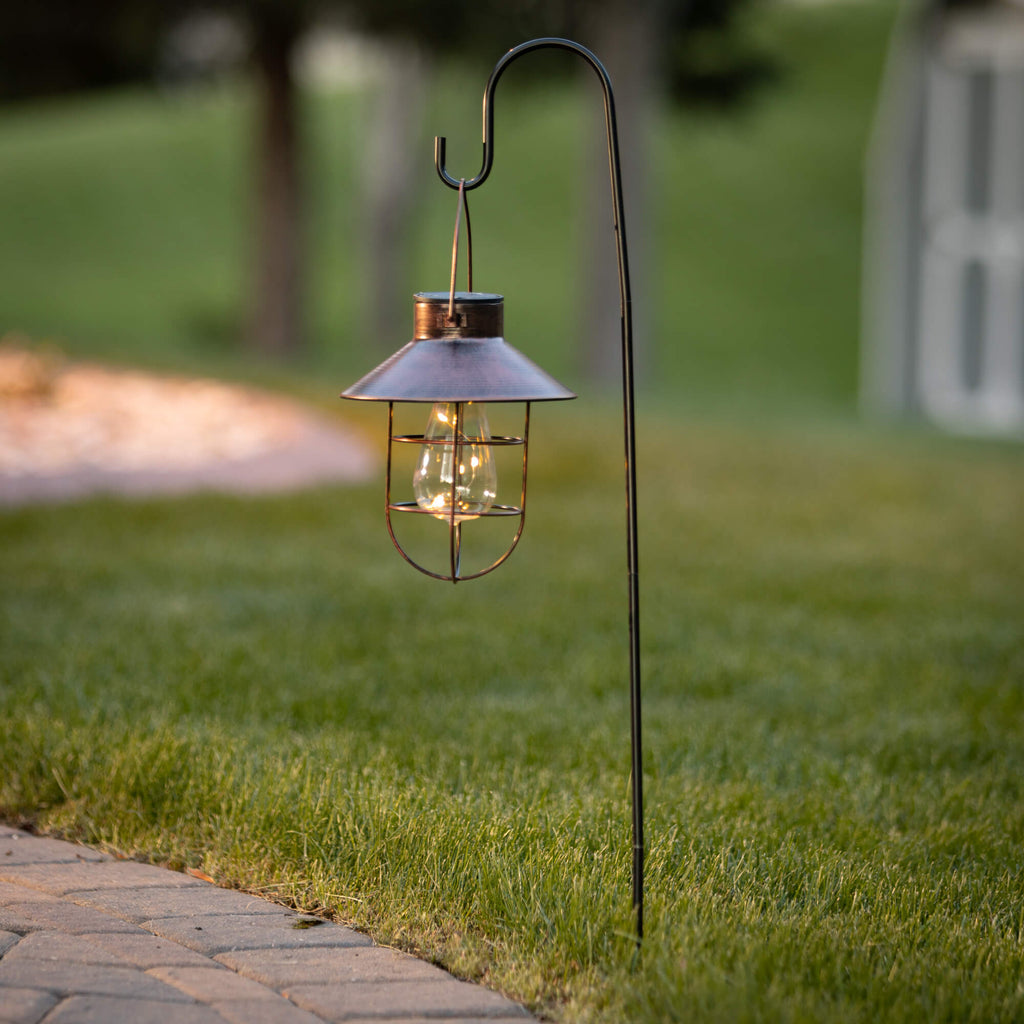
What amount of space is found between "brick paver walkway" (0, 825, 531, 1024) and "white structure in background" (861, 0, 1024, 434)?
15144 millimetres

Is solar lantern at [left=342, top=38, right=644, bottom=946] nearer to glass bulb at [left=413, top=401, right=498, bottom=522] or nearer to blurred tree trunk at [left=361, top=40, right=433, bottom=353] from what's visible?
glass bulb at [left=413, top=401, right=498, bottom=522]

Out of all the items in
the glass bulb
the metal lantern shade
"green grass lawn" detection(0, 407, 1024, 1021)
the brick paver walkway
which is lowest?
the brick paver walkway

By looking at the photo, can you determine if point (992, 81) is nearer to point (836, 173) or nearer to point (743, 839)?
point (743, 839)

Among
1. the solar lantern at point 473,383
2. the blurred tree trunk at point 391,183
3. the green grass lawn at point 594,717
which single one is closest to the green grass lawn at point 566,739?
the green grass lawn at point 594,717

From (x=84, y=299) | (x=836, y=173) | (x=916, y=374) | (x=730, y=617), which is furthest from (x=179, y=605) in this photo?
(x=836, y=173)

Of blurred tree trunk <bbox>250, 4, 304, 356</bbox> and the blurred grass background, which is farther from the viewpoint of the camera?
the blurred grass background

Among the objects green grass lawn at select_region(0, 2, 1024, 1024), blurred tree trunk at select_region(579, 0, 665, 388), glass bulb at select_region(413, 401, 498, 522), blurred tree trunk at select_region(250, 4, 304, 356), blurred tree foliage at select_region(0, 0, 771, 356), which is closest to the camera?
green grass lawn at select_region(0, 2, 1024, 1024)

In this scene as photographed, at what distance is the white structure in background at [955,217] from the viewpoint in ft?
56.1

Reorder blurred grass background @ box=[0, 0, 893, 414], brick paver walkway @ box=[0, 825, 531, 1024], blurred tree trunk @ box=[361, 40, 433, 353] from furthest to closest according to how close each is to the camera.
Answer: blurred grass background @ box=[0, 0, 893, 414], blurred tree trunk @ box=[361, 40, 433, 353], brick paver walkway @ box=[0, 825, 531, 1024]

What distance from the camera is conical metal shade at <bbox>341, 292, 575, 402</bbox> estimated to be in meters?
2.62

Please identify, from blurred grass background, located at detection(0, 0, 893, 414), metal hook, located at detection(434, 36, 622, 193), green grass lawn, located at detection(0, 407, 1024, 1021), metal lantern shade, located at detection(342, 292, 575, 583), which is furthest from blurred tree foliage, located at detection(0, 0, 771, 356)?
metal lantern shade, located at detection(342, 292, 575, 583)

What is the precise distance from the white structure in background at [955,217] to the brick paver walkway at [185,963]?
1514cm

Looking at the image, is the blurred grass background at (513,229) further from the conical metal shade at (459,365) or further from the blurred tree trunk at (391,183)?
the conical metal shade at (459,365)

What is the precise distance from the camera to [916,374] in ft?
59.9
